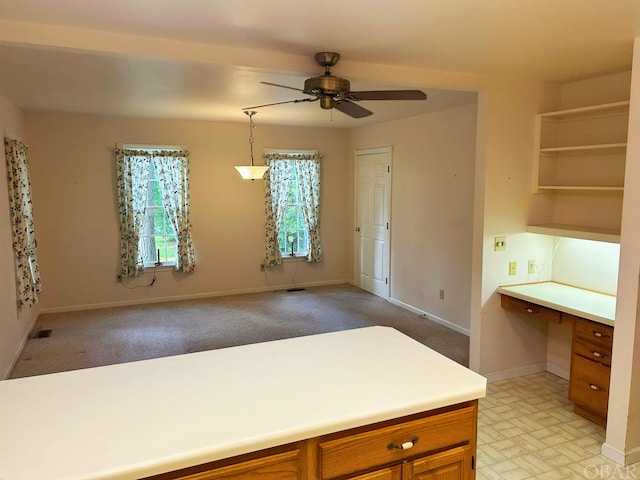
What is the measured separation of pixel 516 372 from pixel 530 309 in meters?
0.73

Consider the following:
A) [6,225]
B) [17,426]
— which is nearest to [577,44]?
[17,426]

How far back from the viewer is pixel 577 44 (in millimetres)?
2732

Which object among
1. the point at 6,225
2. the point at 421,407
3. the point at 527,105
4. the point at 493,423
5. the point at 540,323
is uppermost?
the point at 527,105

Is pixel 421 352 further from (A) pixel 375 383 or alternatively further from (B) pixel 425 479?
(B) pixel 425 479

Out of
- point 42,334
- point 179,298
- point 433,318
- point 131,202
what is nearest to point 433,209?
point 433,318

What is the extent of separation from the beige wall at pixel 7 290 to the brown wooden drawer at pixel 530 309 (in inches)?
163

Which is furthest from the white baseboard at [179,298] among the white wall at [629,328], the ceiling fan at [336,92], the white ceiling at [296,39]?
the white wall at [629,328]

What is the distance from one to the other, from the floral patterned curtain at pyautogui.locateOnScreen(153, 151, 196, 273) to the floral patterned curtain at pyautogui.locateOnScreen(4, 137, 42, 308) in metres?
1.72

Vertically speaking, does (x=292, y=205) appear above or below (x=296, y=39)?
below

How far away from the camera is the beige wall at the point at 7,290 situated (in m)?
3.95

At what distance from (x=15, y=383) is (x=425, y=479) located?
149 centimetres

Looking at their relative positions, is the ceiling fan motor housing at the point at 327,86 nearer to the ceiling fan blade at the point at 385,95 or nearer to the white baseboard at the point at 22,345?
the ceiling fan blade at the point at 385,95

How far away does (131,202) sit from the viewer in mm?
6152

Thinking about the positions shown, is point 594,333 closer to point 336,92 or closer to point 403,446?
point 403,446
